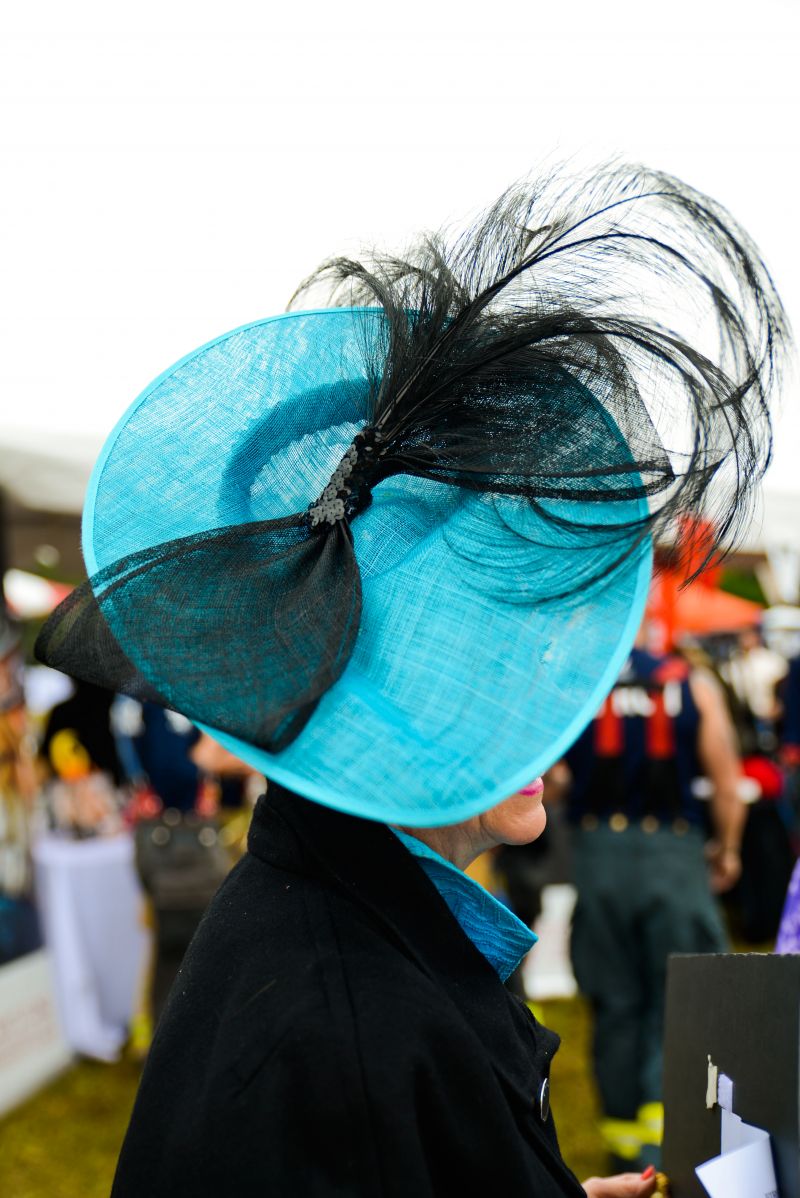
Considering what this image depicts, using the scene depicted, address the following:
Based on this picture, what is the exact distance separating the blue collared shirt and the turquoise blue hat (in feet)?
0.59

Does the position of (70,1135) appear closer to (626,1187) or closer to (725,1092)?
(626,1187)

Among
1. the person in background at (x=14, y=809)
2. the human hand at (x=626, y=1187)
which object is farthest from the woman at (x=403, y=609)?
the person in background at (x=14, y=809)

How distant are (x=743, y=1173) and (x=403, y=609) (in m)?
0.63

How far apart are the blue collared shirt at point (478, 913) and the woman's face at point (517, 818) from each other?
0.06m

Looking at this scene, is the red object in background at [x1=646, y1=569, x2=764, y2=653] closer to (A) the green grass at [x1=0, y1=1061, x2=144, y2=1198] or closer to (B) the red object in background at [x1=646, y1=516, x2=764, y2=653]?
(B) the red object in background at [x1=646, y1=516, x2=764, y2=653]

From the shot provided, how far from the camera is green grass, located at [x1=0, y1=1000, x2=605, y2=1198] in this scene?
3820 mm

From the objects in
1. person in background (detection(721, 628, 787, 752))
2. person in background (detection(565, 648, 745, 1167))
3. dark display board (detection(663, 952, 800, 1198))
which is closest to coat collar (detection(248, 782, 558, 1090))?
dark display board (detection(663, 952, 800, 1198))

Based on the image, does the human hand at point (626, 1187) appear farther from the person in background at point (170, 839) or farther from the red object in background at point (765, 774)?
the red object in background at point (765, 774)

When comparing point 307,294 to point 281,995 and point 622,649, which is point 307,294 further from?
point 281,995

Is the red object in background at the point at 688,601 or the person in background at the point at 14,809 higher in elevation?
the red object in background at the point at 688,601

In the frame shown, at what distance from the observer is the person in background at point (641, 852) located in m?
3.75

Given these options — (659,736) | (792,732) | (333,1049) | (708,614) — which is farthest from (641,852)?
(708,614)

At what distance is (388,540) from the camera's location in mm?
1027

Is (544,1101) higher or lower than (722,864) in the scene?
higher
